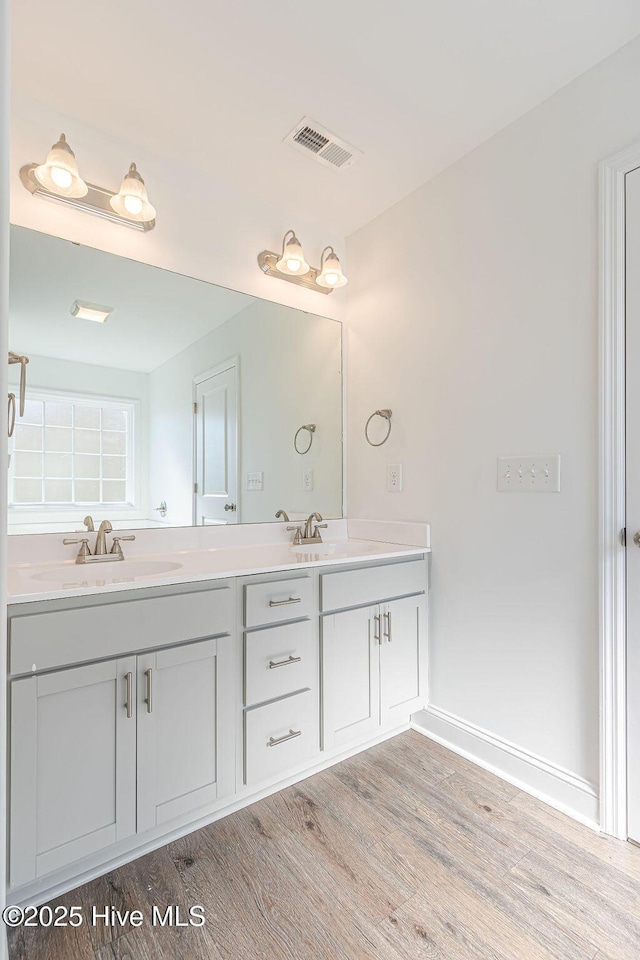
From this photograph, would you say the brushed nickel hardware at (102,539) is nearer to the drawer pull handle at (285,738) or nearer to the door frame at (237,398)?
the door frame at (237,398)

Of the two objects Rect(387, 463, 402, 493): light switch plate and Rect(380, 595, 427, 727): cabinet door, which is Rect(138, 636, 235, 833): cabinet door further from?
Rect(387, 463, 402, 493): light switch plate

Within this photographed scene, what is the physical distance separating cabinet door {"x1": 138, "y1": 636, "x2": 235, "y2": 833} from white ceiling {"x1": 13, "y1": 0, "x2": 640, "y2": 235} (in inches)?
72.8

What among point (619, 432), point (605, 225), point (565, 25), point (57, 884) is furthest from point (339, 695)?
point (565, 25)

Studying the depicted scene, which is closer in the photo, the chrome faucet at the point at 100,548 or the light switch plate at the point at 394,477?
the chrome faucet at the point at 100,548

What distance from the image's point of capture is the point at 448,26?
4.77 feet

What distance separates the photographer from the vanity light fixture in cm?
179

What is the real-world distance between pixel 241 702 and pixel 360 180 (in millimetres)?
2173

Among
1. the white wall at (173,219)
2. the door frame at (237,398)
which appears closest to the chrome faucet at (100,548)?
the door frame at (237,398)

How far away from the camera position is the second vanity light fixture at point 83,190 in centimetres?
161

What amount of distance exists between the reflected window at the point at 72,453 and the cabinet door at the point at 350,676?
3.12 feet

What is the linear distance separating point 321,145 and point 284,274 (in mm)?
564

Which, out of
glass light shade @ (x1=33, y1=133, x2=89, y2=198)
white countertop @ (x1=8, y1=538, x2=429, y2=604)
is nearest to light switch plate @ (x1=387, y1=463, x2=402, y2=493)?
white countertop @ (x1=8, y1=538, x2=429, y2=604)

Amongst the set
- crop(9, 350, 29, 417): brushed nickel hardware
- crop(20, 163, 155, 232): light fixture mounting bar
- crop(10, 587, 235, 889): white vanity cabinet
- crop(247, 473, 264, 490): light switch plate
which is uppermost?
crop(20, 163, 155, 232): light fixture mounting bar

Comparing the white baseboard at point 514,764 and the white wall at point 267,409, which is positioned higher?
the white wall at point 267,409
